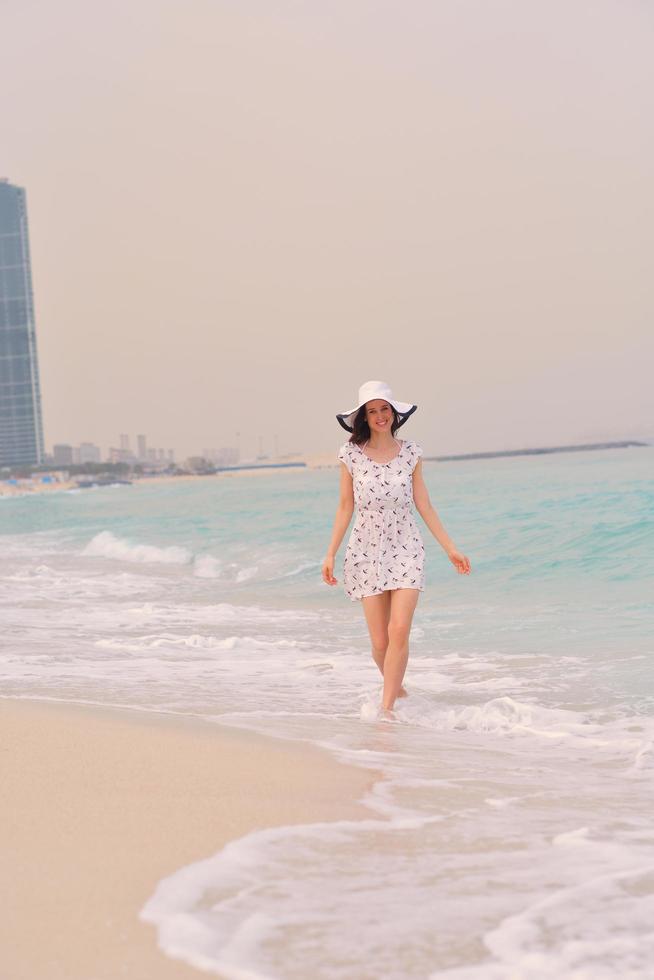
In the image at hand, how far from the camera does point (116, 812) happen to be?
337 cm

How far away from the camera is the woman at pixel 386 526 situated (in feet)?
18.8

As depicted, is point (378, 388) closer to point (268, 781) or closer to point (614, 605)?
point (268, 781)

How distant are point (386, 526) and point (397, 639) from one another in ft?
1.96

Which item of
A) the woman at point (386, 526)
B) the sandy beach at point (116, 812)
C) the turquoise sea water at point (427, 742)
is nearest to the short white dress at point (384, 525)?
the woman at point (386, 526)

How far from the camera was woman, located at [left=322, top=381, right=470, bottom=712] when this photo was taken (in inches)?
225

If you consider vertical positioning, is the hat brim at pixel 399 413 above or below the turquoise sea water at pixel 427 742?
above

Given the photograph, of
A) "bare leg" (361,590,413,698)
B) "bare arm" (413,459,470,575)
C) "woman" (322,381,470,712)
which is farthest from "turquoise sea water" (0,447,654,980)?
"bare arm" (413,459,470,575)

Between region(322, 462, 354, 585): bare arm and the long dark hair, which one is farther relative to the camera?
region(322, 462, 354, 585): bare arm

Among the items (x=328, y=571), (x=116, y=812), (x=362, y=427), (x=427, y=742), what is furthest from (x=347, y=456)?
(x=116, y=812)

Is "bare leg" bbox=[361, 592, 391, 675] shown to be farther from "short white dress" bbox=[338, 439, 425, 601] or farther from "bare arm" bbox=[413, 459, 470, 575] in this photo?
"bare arm" bbox=[413, 459, 470, 575]

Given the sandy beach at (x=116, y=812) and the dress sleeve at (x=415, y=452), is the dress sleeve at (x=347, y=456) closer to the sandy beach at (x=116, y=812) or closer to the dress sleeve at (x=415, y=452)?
the dress sleeve at (x=415, y=452)

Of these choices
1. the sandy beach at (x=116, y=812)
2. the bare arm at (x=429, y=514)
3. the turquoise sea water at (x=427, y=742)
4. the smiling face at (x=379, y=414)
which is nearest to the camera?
the sandy beach at (x=116, y=812)

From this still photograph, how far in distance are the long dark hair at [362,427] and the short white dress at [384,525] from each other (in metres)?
0.06

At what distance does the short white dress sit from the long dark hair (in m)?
0.06
